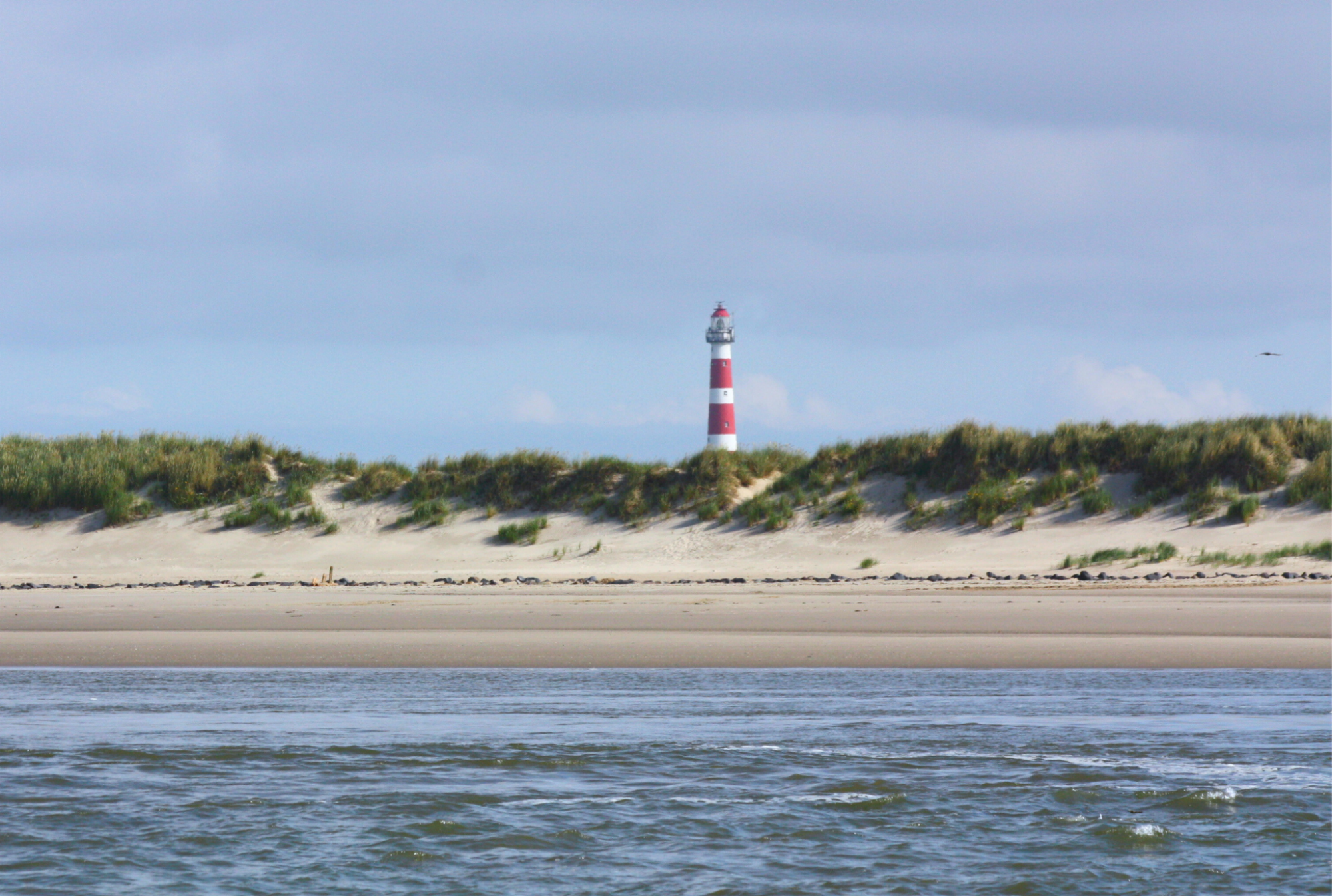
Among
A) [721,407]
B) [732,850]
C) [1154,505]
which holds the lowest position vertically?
[732,850]

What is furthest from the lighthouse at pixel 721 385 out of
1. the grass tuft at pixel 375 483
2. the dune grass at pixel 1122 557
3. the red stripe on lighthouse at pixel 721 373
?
the dune grass at pixel 1122 557

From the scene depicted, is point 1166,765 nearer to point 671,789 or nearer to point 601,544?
point 671,789

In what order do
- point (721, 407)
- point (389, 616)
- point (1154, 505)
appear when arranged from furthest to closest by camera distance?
point (721, 407) → point (1154, 505) → point (389, 616)

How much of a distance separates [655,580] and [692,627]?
5203 millimetres

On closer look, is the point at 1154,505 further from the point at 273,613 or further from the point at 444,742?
the point at 444,742

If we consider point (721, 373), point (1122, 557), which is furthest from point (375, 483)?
point (721, 373)

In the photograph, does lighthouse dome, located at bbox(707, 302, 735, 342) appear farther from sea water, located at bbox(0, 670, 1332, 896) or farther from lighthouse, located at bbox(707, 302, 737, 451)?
sea water, located at bbox(0, 670, 1332, 896)

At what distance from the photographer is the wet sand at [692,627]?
10.5 metres

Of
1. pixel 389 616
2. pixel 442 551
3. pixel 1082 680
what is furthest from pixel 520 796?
pixel 442 551

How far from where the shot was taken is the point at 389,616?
13375 millimetres

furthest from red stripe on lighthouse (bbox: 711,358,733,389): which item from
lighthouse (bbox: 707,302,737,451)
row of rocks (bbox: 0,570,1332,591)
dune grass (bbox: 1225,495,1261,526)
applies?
row of rocks (bbox: 0,570,1332,591)

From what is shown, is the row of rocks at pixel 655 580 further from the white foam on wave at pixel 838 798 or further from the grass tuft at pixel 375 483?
the white foam on wave at pixel 838 798

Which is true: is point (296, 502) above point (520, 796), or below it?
above

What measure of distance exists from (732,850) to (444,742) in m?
2.30
